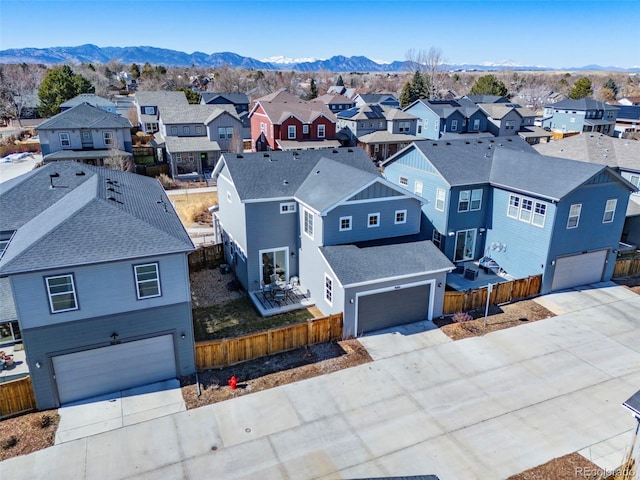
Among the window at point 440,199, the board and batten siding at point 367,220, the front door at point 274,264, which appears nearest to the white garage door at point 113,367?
the front door at point 274,264

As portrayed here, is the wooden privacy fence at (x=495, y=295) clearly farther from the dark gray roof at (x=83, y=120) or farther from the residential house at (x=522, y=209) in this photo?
the dark gray roof at (x=83, y=120)

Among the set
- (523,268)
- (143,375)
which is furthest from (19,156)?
(523,268)

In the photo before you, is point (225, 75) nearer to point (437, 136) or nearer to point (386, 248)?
point (437, 136)

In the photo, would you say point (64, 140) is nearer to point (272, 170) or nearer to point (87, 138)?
point (87, 138)

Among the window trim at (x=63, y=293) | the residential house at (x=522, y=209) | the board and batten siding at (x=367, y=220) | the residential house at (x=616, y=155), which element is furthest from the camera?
the residential house at (x=616, y=155)

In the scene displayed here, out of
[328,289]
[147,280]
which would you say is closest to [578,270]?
[328,289]

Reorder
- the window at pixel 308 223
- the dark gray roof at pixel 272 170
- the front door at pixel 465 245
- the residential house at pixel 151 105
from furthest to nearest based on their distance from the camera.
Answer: the residential house at pixel 151 105 → the front door at pixel 465 245 → the dark gray roof at pixel 272 170 → the window at pixel 308 223
